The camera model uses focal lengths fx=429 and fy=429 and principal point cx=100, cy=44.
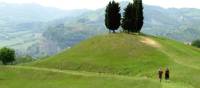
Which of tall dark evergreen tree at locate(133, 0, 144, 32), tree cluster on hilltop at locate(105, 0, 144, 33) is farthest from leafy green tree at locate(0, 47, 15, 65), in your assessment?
tall dark evergreen tree at locate(133, 0, 144, 32)

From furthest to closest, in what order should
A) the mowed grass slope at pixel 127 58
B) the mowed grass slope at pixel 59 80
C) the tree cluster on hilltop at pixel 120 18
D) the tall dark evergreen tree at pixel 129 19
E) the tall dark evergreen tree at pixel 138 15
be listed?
the tall dark evergreen tree at pixel 138 15 < the tree cluster on hilltop at pixel 120 18 < the tall dark evergreen tree at pixel 129 19 < the mowed grass slope at pixel 127 58 < the mowed grass slope at pixel 59 80

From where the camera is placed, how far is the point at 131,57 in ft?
366

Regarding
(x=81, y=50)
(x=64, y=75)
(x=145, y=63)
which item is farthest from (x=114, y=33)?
(x=64, y=75)

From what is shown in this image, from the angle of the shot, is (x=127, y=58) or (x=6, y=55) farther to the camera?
(x=6, y=55)

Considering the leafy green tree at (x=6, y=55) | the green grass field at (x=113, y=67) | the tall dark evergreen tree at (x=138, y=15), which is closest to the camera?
the green grass field at (x=113, y=67)

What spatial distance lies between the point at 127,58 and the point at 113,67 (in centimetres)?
724

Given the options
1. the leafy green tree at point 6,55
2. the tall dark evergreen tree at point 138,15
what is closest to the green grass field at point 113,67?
the tall dark evergreen tree at point 138,15

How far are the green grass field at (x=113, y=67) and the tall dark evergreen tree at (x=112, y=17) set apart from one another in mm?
7773

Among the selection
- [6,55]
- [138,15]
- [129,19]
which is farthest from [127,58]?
[6,55]

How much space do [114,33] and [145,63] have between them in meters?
37.0

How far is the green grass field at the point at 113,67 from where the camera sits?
7694cm

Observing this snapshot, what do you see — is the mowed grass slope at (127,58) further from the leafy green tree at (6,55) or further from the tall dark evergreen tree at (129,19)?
the leafy green tree at (6,55)

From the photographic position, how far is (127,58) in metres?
111

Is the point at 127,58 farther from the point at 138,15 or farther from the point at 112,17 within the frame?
the point at 138,15
